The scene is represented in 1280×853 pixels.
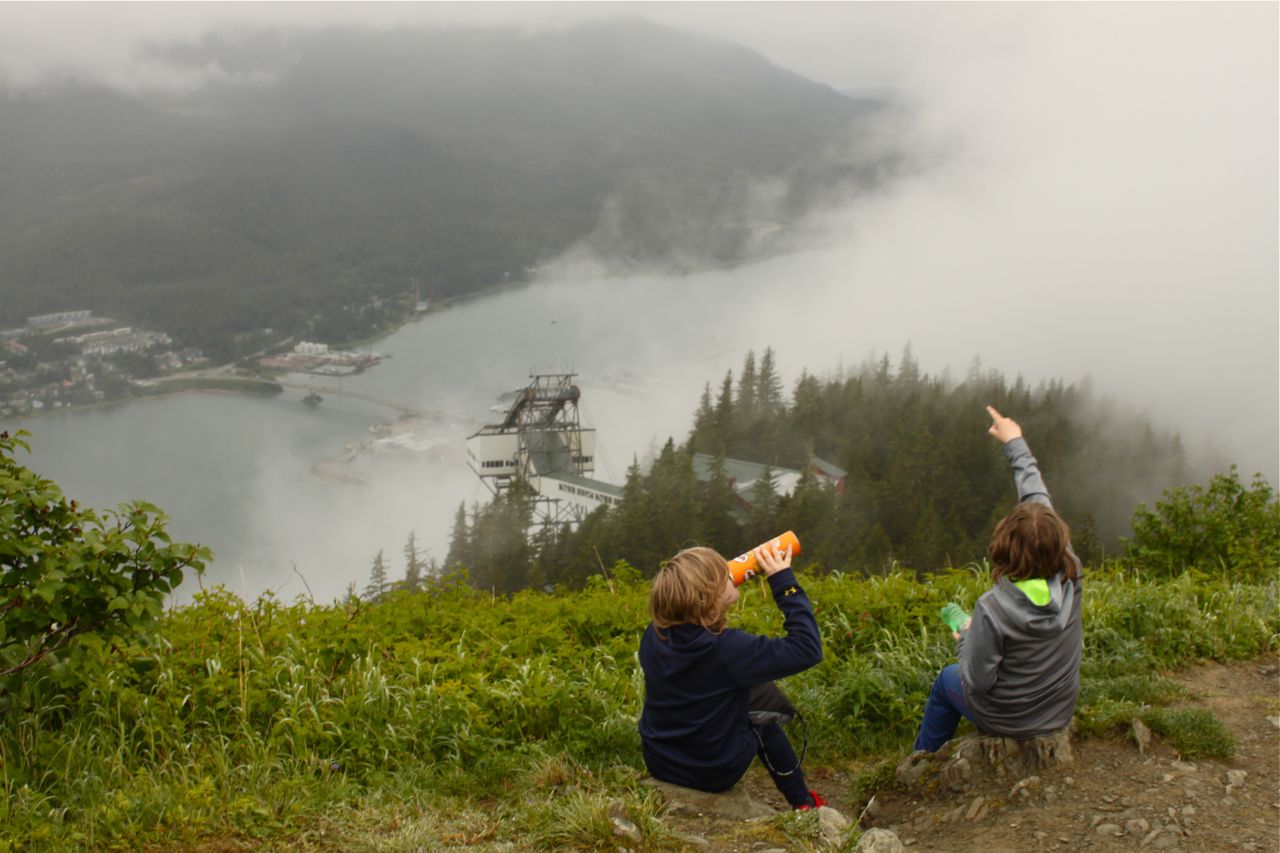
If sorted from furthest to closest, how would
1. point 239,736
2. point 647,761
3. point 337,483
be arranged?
point 337,483
point 239,736
point 647,761

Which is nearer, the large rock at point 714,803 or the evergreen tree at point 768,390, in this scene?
the large rock at point 714,803

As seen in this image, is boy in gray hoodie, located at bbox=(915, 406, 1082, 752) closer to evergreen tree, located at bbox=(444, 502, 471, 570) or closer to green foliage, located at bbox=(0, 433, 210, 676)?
green foliage, located at bbox=(0, 433, 210, 676)

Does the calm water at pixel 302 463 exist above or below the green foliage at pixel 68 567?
below

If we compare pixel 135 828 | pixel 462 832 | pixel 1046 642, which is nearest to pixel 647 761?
pixel 462 832

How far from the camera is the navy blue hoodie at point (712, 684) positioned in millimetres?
3764

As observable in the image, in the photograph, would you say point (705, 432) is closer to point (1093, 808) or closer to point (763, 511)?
point (763, 511)

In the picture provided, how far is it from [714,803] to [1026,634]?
1.43 metres

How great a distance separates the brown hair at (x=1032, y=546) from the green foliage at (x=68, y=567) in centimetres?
335

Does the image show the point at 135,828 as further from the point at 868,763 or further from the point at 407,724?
the point at 868,763

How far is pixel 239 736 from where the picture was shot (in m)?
4.78

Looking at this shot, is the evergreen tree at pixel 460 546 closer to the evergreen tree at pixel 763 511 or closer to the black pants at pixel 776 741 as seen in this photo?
the evergreen tree at pixel 763 511

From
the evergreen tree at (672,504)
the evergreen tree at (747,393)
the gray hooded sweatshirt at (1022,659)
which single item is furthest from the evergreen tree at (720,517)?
the gray hooded sweatshirt at (1022,659)

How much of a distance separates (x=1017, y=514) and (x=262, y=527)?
163132 mm

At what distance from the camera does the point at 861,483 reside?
75.8m
